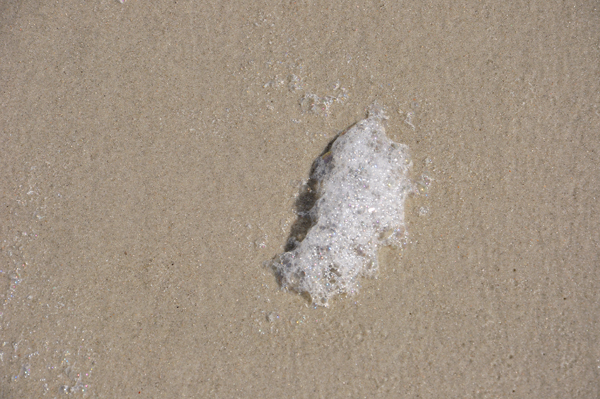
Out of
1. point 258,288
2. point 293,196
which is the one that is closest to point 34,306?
point 258,288

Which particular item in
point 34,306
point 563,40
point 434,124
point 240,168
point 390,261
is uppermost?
point 563,40

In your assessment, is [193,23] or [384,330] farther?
[193,23]

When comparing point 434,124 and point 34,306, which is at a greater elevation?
point 434,124

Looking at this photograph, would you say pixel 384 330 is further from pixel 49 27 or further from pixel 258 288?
pixel 49 27

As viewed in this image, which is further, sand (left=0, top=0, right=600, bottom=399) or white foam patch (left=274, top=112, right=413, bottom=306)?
white foam patch (left=274, top=112, right=413, bottom=306)
